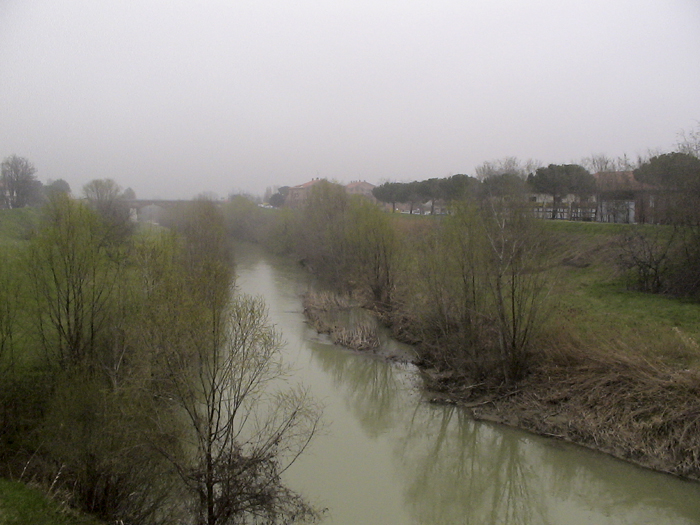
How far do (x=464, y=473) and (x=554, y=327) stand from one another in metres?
4.64

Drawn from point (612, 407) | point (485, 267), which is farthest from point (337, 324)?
point (612, 407)

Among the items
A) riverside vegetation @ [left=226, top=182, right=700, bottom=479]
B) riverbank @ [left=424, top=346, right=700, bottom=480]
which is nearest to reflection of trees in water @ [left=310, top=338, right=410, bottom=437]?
riverside vegetation @ [left=226, top=182, right=700, bottom=479]

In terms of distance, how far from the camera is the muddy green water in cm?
772

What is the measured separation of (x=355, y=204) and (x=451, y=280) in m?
10.9

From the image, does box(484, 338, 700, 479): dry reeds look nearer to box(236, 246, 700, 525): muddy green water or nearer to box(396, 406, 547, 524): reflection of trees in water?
A: box(236, 246, 700, 525): muddy green water

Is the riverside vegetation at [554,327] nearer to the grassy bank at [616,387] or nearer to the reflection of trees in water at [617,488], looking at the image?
the grassy bank at [616,387]

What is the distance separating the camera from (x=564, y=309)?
46.9ft

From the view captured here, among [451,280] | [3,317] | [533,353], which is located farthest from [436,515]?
[3,317]

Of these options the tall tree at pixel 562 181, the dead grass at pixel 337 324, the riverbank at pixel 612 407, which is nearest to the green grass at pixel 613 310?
the riverbank at pixel 612 407

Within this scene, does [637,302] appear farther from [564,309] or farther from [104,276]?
[104,276]

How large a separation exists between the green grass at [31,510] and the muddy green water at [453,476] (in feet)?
11.9

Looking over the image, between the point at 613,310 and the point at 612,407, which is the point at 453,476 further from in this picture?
the point at 613,310

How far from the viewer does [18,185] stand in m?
28.5

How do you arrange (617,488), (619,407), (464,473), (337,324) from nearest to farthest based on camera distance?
(617,488), (464,473), (619,407), (337,324)
